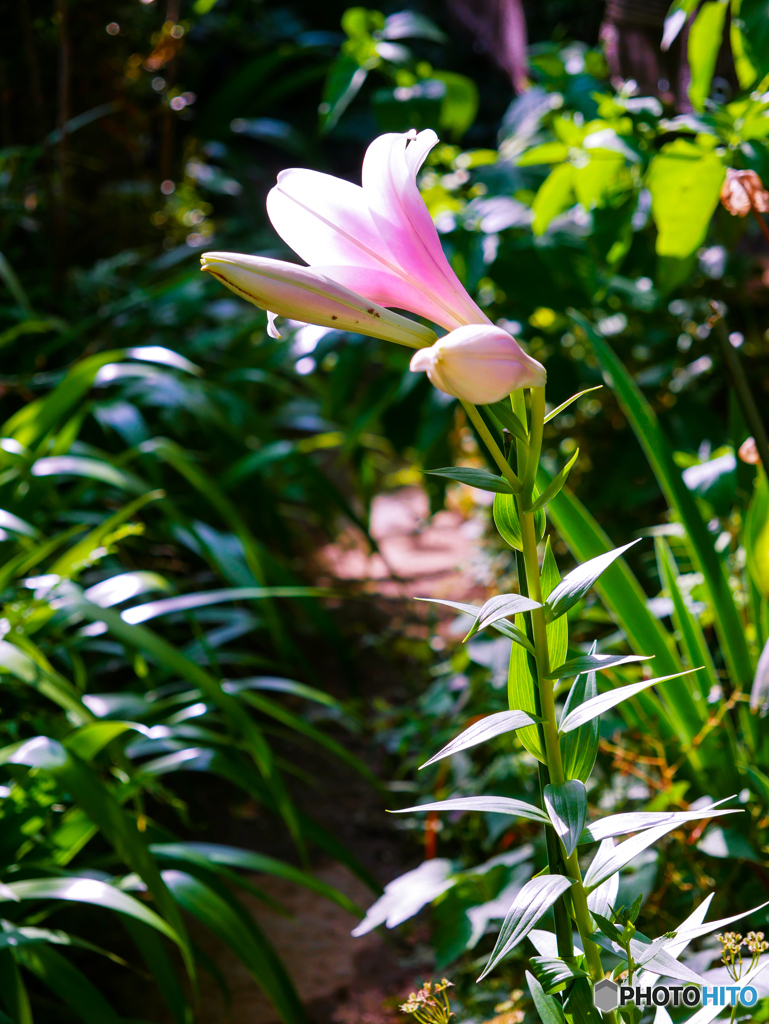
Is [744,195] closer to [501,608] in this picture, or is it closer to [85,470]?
[501,608]

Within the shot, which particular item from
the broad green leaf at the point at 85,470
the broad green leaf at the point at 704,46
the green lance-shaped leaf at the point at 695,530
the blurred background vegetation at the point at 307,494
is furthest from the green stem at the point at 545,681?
the broad green leaf at the point at 85,470

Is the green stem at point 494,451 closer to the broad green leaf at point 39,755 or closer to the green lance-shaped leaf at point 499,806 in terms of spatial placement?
the green lance-shaped leaf at point 499,806

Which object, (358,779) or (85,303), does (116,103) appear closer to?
(85,303)

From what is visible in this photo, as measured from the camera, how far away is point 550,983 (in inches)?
15.9

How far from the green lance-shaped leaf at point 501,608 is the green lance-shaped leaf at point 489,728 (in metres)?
0.05

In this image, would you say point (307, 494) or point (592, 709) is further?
point (307, 494)

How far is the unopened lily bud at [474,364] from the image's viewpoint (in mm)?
315

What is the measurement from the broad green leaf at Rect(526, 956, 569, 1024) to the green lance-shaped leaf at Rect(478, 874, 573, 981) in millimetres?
45

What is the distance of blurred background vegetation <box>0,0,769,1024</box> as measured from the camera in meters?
0.84

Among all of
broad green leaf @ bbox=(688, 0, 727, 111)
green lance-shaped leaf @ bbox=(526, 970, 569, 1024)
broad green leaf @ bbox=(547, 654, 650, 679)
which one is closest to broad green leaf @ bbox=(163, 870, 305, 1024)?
green lance-shaped leaf @ bbox=(526, 970, 569, 1024)

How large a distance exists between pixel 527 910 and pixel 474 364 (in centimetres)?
25

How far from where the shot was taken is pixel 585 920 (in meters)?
0.39

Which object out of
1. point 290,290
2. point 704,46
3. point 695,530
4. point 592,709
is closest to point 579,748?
point 592,709

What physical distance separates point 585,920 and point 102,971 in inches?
38.6
